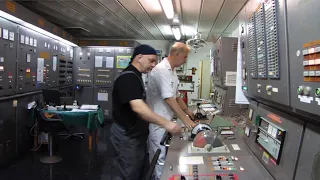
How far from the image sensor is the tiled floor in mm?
3834

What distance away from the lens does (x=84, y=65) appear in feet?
26.8

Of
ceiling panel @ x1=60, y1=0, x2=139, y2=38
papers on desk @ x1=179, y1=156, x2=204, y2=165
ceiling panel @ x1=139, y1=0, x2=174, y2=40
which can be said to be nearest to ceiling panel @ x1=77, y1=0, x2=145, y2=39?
ceiling panel @ x1=60, y1=0, x2=139, y2=38

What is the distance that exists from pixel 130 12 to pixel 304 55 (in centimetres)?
471

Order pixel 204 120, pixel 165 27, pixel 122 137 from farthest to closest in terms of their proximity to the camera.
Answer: pixel 165 27
pixel 204 120
pixel 122 137

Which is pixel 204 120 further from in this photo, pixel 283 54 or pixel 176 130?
pixel 283 54

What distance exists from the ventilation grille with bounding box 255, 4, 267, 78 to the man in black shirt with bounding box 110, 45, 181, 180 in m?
0.86

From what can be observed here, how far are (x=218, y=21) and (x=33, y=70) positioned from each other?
13.9ft

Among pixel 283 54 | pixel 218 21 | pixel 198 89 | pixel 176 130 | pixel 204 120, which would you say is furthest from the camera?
pixel 198 89

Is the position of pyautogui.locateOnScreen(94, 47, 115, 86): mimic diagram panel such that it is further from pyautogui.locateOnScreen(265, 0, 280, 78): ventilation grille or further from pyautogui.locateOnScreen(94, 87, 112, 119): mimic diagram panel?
pyautogui.locateOnScreen(265, 0, 280, 78): ventilation grille

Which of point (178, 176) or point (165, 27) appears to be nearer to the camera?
point (178, 176)

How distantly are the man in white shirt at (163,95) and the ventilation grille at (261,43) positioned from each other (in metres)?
1.17

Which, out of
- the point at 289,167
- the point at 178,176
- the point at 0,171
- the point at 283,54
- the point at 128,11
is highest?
the point at 128,11

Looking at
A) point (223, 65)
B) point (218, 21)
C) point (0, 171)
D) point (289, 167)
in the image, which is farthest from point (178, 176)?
point (218, 21)

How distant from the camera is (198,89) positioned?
30.8 feet
